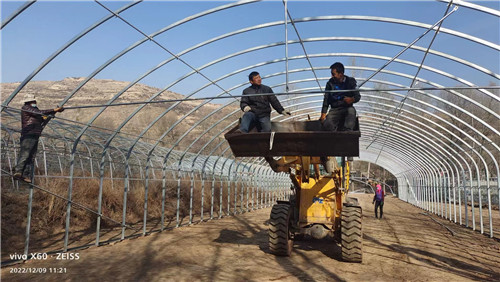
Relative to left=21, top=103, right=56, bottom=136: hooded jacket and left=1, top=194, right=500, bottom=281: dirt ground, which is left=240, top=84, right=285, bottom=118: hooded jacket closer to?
left=1, top=194, right=500, bottom=281: dirt ground

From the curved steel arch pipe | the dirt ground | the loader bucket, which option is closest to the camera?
the loader bucket

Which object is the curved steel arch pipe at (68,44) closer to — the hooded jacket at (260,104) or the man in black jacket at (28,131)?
the man in black jacket at (28,131)

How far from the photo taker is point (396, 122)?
2052cm

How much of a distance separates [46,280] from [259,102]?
19.9 ft

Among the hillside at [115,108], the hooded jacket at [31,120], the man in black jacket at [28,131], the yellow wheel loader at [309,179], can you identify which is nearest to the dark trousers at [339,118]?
the yellow wheel loader at [309,179]

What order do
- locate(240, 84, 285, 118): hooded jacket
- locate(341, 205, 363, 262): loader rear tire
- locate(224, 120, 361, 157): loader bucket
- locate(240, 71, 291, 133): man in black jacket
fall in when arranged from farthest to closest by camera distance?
locate(341, 205, 363, 262): loader rear tire, locate(240, 84, 285, 118): hooded jacket, locate(240, 71, 291, 133): man in black jacket, locate(224, 120, 361, 157): loader bucket

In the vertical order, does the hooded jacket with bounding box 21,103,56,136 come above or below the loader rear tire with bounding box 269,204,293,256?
above

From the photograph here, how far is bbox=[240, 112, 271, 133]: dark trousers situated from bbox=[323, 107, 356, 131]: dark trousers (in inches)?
46.0

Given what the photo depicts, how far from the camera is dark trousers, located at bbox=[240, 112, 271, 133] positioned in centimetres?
751

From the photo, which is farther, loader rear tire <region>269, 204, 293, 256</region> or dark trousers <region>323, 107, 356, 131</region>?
loader rear tire <region>269, 204, 293, 256</region>

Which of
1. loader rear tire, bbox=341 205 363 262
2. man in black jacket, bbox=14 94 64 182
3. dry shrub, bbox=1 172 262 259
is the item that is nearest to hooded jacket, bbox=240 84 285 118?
loader rear tire, bbox=341 205 363 262

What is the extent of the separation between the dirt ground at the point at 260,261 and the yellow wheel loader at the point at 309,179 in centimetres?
68

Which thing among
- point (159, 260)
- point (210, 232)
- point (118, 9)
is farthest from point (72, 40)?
point (210, 232)

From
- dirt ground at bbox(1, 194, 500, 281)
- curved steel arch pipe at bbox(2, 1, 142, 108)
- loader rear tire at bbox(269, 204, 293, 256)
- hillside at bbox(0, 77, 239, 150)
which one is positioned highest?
A: hillside at bbox(0, 77, 239, 150)
